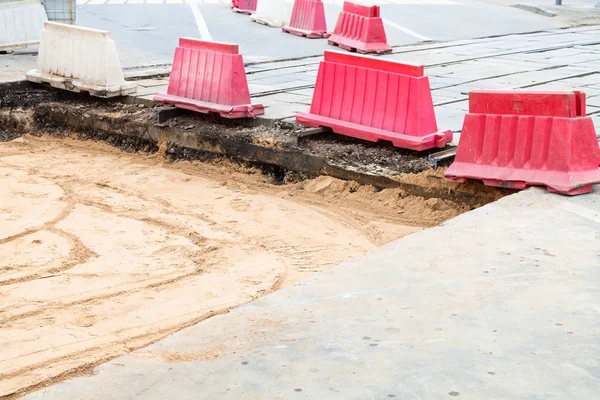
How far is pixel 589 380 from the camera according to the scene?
11.5ft

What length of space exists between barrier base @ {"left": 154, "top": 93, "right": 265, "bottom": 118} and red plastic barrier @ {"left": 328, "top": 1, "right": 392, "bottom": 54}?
572 centimetres

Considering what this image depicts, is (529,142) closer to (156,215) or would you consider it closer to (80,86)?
(156,215)

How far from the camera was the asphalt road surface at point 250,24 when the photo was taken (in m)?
14.3

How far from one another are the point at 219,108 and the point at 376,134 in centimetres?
185

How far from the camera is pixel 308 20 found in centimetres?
1625

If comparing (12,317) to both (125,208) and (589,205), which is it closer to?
(125,208)

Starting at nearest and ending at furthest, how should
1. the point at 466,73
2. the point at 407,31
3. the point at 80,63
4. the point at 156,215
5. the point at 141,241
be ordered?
1. the point at 141,241
2. the point at 156,215
3. the point at 80,63
4. the point at 466,73
5. the point at 407,31

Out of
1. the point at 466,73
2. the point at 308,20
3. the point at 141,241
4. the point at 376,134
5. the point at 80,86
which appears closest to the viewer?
the point at 141,241

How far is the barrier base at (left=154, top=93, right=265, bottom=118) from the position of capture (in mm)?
8703

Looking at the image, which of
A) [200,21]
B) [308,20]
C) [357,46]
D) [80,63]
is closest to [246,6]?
[200,21]

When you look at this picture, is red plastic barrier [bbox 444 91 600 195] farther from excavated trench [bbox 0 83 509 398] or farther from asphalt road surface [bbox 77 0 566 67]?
asphalt road surface [bbox 77 0 566 67]

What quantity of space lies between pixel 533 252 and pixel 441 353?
158 centimetres

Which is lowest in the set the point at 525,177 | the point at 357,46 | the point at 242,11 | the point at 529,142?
the point at 525,177

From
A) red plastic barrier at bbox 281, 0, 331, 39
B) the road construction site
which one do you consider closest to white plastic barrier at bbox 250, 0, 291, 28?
red plastic barrier at bbox 281, 0, 331, 39
